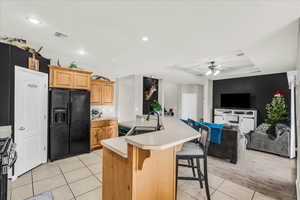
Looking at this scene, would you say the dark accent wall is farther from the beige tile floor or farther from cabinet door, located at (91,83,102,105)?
cabinet door, located at (91,83,102,105)

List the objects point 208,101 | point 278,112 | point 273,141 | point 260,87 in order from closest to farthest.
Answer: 1. point 273,141
2. point 278,112
3. point 260,87
4. point 208,101

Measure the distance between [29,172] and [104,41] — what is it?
9.90 feet

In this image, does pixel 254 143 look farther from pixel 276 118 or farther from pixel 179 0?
pixel 179 0

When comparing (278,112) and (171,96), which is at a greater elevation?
(171,96)

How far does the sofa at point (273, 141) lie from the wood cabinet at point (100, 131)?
171 inches

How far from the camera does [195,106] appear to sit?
8219mm

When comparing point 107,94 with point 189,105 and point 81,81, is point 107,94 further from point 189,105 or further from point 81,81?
point 189,105

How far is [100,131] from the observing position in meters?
3.96

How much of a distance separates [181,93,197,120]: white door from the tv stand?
1469mm

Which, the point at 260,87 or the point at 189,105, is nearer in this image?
the point at 260,87

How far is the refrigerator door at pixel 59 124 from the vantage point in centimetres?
307

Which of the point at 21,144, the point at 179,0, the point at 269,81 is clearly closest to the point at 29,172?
the point at 21,144

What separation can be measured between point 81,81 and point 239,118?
6548 millimetres

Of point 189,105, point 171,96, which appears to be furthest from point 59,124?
point 189,105
